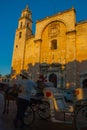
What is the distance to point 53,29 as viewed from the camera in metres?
25.6

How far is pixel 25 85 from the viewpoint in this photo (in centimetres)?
523

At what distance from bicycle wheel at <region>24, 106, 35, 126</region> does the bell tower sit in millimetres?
21672

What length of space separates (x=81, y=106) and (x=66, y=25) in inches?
813

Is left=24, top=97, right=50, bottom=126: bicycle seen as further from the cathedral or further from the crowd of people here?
the cathedral

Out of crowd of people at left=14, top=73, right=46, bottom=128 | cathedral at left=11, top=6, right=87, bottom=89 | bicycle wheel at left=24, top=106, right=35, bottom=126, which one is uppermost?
cathedral at left=11, top=6, right=87, bottom=89

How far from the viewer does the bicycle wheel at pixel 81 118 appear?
4254mm

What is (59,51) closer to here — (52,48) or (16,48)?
(52,48)

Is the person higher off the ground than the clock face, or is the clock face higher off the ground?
the clock face

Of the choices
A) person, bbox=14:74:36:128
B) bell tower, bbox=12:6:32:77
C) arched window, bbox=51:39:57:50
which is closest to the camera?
person, bbox=14:74:36:128

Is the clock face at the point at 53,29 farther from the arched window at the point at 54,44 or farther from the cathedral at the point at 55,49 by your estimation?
the arched window at the point at 54,44

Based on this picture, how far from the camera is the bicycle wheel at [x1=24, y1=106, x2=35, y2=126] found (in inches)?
203

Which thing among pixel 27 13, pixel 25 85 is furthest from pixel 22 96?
pixel 27 13

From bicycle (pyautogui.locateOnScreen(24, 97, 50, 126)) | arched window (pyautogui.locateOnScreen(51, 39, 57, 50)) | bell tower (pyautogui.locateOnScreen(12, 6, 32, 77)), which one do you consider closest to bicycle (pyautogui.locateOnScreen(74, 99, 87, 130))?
bicycle (pyautogui.locateOnScreen(24, 97, 50, 126))

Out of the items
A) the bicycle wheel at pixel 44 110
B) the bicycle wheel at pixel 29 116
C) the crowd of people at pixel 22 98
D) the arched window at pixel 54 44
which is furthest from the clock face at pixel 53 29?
the bicycle wheel at pixel 29 116
